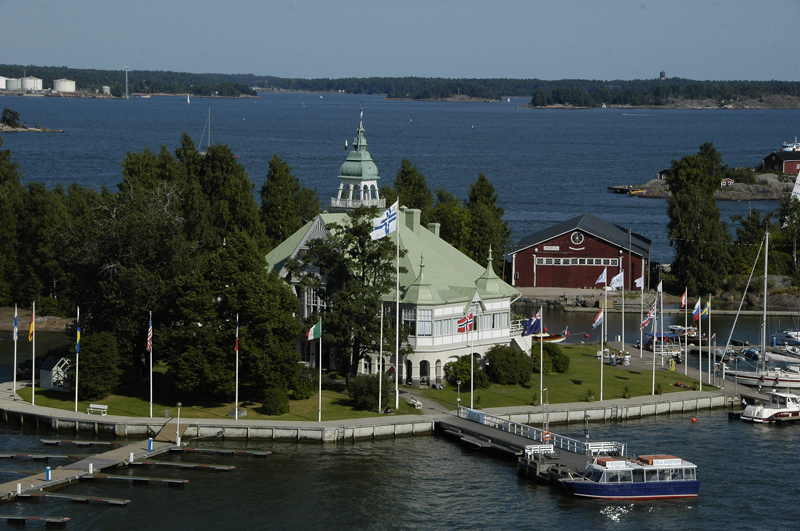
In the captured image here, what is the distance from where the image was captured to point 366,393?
74000 mm

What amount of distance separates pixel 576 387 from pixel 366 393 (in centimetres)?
1671

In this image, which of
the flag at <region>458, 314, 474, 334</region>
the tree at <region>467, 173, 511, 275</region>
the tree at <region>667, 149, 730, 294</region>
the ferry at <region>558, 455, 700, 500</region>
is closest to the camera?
the ferry at <region>558, 455, 700, 500</region>

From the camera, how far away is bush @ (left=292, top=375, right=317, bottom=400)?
7500cm

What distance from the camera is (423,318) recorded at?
80312 mm

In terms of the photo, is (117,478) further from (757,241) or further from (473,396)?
(757,241)

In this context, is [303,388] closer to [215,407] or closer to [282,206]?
[215,407]

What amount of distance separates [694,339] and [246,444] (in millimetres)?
52511

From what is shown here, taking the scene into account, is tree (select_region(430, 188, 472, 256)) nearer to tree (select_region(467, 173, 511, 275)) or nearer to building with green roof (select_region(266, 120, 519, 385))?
tree (select_region(467, 173, 511, 275))

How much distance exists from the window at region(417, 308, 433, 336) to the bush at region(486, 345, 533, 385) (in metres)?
5.26

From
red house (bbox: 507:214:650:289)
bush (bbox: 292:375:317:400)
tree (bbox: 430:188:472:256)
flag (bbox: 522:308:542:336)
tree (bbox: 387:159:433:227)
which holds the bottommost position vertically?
bush (bbox: 292:375:317:400)

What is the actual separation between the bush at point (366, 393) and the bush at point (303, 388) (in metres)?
2.82

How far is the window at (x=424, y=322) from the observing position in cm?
8025

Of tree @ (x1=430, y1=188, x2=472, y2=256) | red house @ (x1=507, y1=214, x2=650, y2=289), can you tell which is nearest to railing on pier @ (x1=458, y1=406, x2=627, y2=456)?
tree @ (x1=430, y1=188, x2=472, y2=256)

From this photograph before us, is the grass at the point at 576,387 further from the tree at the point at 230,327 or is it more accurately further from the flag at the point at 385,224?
the flag at the point at 385,224
